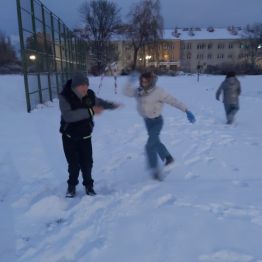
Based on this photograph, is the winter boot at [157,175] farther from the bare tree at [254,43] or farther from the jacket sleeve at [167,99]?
the bare tree at [254,43]

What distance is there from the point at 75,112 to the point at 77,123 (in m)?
0.15

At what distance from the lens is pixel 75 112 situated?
4.69 metres

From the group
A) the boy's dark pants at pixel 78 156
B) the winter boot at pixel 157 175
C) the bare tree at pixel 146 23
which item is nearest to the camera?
the boy's dark pants at pixel 78 156

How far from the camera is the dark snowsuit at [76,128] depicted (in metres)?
4.69

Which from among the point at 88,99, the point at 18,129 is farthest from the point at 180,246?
the point at 18,129

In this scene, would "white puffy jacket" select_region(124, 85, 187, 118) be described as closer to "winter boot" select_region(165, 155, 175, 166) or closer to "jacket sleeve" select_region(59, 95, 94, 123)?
"winter boot" select_region(165, 155, 175, 166)

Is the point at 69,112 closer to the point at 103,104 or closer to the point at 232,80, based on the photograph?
the point at 103,104

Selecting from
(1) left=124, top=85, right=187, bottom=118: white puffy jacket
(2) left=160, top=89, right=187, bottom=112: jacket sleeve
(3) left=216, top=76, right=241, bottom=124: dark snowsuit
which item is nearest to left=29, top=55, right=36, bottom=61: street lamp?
(3) left=216, top=76, right=241, bottom=124: dark snowsuit

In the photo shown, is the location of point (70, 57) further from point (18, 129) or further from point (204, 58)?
point (204, 58)

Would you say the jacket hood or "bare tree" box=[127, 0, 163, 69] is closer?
the jacket hood

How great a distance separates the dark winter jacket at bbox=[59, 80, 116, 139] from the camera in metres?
4.68

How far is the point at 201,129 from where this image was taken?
9.89 metres

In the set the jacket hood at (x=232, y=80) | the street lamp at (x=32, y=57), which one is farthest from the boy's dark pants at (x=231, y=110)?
the street lamp at (x=32, y=57)

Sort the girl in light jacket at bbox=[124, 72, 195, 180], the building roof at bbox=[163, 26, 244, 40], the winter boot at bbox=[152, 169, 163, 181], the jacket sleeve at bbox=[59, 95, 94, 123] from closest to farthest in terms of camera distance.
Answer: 1. the jacket sleeve at bbox=[59, 95, 94, 123]
2. the girl in light jacket at bbox=[124, 72, 195, 180]
3. the winter boot at bbox=[152, 169, 163, 181]
4. the building roof at bbox=[163, 26, 244, 40]
